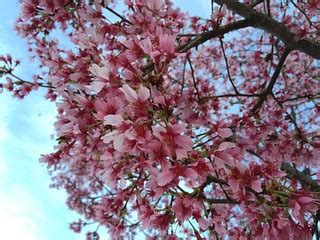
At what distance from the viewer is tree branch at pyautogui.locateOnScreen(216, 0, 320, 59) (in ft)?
12.6

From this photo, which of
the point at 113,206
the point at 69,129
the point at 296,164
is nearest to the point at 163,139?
the point at 69,129

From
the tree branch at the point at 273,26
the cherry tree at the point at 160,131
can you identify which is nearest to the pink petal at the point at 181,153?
the cherry tree at the point at 160,131

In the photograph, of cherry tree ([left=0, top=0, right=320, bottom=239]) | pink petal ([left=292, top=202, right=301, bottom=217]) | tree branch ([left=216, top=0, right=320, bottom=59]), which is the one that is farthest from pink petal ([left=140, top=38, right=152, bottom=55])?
tree branch ([left=216, top=0, right=320, bottom=59])

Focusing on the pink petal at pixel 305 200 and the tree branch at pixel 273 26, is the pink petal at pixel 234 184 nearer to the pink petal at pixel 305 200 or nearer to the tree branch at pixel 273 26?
the pink petal at pixel 305 200

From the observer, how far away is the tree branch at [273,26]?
12.6 ft

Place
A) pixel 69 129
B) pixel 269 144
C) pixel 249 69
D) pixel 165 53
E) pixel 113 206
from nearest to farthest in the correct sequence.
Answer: pixel 165 53 → pixel 69 129 → pixel 113 206 → pixel 269 144 → pixel 249 69

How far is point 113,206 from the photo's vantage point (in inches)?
140

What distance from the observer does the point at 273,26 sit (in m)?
3.84

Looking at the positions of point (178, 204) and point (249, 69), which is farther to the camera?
point (249, 69)

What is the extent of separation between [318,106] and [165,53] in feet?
9.67

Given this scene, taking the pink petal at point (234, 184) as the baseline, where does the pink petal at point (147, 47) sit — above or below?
above

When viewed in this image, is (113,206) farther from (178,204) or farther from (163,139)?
(163,139)

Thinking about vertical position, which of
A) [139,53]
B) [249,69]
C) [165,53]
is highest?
[249,69]

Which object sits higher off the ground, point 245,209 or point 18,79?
point 18,79
